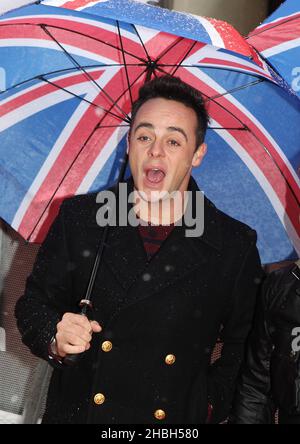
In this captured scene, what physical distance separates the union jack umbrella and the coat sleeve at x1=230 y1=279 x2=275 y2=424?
0.52 m

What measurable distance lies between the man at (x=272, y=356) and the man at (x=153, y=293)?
0.07 metres

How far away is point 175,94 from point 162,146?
0.30 m

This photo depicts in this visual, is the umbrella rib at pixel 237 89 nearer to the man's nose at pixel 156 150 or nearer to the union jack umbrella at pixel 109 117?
the union jack umbrella at pixel 109 117

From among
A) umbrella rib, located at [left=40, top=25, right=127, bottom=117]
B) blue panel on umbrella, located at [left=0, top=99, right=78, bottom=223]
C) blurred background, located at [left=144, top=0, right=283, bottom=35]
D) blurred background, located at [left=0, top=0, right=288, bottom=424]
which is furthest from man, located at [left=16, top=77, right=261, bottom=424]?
blurred background, located at [left=144, top=0, right=283, bottom=35]

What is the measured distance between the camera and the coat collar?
309cm

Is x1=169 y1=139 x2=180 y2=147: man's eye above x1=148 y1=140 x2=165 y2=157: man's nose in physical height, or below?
above

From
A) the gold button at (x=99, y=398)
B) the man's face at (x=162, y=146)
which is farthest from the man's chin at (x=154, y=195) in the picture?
the gold button at (x=99, y=398)

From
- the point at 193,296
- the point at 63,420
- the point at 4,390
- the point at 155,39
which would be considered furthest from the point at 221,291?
the point at 4,390

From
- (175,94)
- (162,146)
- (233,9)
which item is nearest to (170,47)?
(175,94)

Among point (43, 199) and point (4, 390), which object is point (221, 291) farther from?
point (4, 390)

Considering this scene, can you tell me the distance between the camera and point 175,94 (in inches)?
128

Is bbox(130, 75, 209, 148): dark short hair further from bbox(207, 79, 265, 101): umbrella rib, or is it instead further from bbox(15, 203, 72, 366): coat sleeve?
bbox(15, 203, 72, 366): coat sleeve

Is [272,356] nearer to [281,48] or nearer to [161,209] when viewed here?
[161,209]

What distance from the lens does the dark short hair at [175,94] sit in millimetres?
3246
